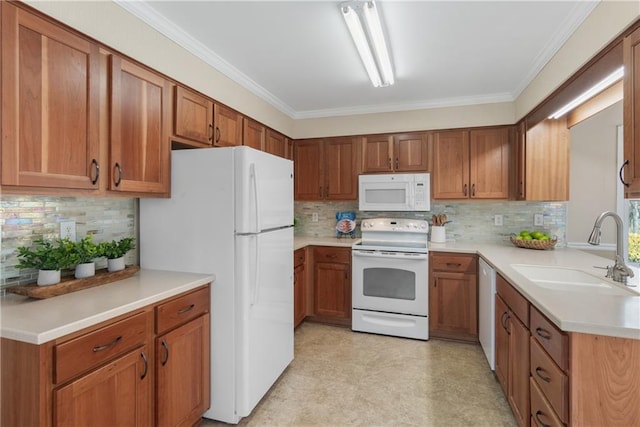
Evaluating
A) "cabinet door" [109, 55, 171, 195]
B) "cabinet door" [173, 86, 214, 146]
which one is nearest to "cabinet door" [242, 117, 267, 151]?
"cabinet door" [173, 86, 214, 146]

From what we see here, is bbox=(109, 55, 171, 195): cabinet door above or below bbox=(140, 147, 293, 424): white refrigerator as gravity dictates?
above

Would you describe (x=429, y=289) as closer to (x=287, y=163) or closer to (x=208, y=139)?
(x=287, y=163)

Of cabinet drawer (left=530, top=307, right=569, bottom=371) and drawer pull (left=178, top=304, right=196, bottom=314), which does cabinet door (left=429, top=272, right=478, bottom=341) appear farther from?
drawer pull (left=178, top=304, right=196, bottom=314)

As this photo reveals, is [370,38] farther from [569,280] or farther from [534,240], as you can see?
[534,240]

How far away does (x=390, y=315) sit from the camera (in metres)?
3.19

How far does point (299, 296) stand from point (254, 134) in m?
1.73

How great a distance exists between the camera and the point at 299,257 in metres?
3.26

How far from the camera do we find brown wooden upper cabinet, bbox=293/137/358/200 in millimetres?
3704

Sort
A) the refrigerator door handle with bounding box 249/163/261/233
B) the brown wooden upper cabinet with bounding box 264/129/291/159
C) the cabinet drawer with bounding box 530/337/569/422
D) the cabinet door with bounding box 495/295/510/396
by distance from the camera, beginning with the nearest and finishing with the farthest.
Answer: the cabinet drawer with bounding box 530/337/569/422 → the refrigerator door handle with bounding box 249/163/261/233 → the cabinet door with bounding box 495/295/510/396 → the brown wooden upper cabinet with bounding box 264/129/291/159

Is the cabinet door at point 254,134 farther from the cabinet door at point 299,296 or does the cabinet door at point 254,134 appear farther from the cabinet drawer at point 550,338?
the cabinet drawer at point 550,338

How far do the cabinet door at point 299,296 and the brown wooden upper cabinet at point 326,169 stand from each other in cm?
99

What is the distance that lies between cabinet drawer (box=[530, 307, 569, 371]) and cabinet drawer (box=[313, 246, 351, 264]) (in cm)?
197

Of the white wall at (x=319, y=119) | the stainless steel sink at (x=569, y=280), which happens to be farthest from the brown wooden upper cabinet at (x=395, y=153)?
the stainless steel sink at (x=569, y=280)

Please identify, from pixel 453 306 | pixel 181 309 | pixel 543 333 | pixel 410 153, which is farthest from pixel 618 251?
pixel 181 309
